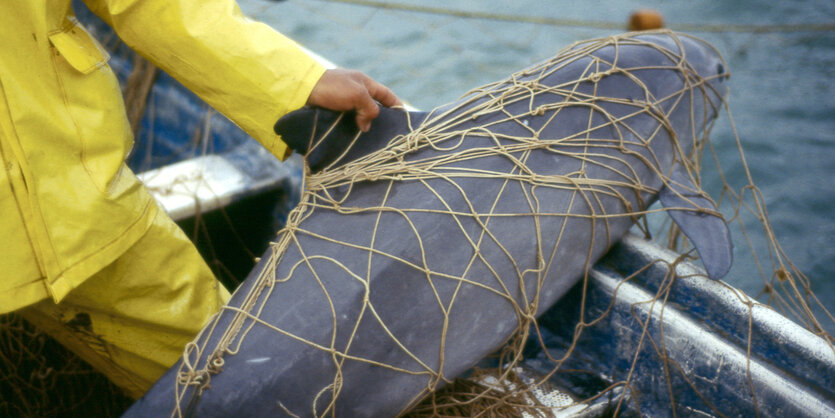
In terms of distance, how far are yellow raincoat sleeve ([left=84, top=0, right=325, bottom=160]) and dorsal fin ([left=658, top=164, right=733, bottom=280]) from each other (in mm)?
1560

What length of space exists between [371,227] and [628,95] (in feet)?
4.20

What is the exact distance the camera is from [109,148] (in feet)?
7.33

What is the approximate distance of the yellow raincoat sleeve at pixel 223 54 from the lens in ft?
7.10

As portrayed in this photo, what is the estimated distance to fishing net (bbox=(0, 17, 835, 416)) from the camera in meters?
2.32

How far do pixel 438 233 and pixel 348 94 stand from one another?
1.93ft

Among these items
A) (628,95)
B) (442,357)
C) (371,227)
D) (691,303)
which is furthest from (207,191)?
(691,303)

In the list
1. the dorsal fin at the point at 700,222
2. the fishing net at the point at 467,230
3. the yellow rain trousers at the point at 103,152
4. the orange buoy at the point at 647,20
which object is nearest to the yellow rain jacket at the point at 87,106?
the yellow rain trousers at the point at 103,152

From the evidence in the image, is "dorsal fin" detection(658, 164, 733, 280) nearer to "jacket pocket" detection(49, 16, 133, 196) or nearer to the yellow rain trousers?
the yellow rain trousers

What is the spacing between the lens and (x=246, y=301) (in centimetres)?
232

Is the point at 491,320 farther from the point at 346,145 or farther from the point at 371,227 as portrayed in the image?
the point at 346,145

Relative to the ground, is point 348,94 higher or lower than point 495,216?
higher

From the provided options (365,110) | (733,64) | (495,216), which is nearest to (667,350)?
(495,216)

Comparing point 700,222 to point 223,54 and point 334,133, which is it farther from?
point 223,54

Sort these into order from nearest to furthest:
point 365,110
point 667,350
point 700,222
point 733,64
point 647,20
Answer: point 365,110, point 667,350, point 700,222, point 647,20, point 733,64
